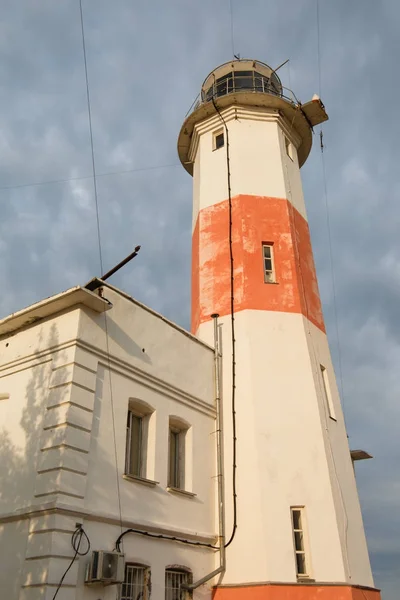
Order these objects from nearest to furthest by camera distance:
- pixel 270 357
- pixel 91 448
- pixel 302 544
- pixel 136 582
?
pixel 91 448 < pixel 136 582 < pixel 302 544 < pixel 270 357

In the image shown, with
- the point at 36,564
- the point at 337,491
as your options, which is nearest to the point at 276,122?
the point at 337,491

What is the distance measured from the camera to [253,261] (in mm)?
17719

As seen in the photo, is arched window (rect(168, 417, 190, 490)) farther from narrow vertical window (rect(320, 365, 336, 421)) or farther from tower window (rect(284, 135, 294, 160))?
tower window (rect(284, 135, 294, 160))

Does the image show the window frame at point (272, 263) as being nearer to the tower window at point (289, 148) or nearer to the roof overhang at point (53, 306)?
the tower window at point (289, 148)

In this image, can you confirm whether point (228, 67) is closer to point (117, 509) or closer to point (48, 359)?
point (48, 359)

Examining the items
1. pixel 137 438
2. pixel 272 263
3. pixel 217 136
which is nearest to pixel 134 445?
pixel 137 438

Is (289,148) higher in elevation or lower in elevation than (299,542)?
higher

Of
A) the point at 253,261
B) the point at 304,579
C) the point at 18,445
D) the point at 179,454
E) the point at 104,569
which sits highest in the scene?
the point at 253,261

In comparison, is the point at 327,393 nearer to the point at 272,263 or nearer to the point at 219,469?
the point at 219,469

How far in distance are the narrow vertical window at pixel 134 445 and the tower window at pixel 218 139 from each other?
11.5 metres

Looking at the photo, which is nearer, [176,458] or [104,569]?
[104,569]

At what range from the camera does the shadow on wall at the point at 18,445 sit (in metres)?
10.2

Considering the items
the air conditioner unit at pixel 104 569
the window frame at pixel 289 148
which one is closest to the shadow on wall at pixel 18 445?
the air conditioner unit at pixel 104 569

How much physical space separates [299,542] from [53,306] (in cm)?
823
